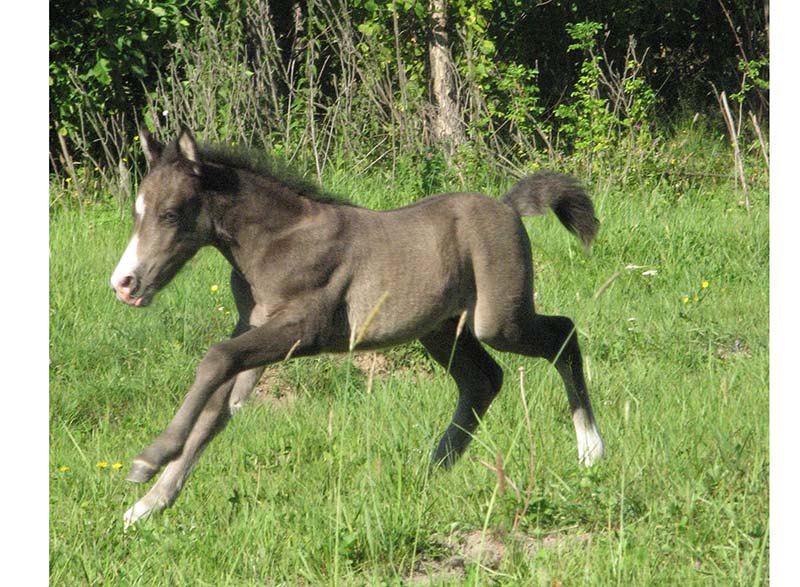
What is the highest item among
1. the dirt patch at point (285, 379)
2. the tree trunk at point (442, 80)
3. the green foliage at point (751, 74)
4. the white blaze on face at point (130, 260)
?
the white blaze on face at point (130, 260)

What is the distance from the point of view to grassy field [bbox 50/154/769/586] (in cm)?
393

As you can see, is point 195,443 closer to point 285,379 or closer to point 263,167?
point 263,167

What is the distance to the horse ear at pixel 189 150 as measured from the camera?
471 centimetres

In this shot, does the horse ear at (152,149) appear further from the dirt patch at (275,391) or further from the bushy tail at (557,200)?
the dirt patch at (275,391)

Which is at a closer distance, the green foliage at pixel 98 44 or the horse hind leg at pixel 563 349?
the horse hind leg at pixel 563 349

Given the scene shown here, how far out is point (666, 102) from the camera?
15031 mm

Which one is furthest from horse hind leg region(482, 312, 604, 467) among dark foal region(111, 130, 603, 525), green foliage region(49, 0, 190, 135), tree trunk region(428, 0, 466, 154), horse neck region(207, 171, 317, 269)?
green foliage region(49, 0, 190, 135)

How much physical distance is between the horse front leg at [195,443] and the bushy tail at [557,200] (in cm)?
151

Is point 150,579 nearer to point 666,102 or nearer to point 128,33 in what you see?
point 128,33

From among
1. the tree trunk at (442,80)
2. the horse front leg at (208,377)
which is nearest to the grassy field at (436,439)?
the horse front leg at (208,377)

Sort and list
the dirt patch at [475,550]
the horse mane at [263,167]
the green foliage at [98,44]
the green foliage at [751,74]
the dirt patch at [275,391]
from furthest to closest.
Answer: the green foliage at [751,74] → the green foliage at [98,44] → the dirt patch at [275,391] → the horse mane at [263,167] → the dirt patch at [475,550]

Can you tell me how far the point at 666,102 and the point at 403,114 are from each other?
6.27m

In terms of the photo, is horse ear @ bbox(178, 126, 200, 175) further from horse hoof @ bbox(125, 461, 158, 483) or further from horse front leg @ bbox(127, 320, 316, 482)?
horse hoof @ bbox(125, 461, 158, 483)

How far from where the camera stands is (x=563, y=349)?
5180mm
